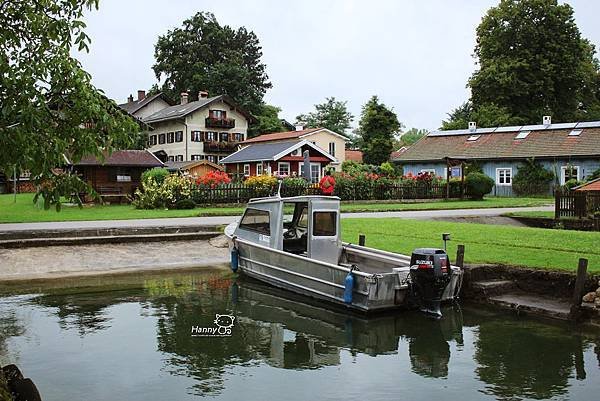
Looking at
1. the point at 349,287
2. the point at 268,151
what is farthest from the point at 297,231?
the point at 268,151

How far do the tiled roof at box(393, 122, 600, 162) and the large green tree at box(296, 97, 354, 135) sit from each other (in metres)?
26.5

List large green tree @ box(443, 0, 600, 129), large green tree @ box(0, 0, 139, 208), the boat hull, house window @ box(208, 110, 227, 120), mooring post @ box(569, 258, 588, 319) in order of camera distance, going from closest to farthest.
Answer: large green tree @ box(0, 0, 139, 208) → mooring post @ box(569, 258, 588, 319) → the boat hull → large green tree @ box(443, 0, 600, 129) → house window @ box(208, 110, 227, 120)

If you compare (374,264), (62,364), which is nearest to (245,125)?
(374,264)

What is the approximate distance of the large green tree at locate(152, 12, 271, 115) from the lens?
3113 inches

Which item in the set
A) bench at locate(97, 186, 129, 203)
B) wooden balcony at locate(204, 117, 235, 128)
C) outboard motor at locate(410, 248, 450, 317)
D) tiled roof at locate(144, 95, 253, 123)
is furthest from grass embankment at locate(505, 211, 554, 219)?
wooden balcony at locate(204, 117, 235, 128)

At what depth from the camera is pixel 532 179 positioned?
151 feet

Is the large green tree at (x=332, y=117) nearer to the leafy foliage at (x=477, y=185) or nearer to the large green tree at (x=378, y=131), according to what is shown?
the large green tree at (x=378, y=131)

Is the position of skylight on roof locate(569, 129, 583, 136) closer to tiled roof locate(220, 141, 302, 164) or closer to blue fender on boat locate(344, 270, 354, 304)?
tiled roof locate(220, 141, 302, 164)

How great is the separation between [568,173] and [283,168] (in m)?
21.3

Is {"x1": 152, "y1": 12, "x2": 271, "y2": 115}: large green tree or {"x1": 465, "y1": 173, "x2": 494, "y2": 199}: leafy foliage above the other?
{"x1": 152, "y1": 12, "x2": 271, "y2": 115}: large green tree

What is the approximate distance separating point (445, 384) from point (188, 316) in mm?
5727

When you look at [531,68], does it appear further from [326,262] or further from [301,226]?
[326,262]

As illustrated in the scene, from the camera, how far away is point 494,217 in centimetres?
2712

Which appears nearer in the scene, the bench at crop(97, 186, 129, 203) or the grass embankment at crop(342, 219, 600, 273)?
the grass embankment at crop(342, 219, 600, 273)
